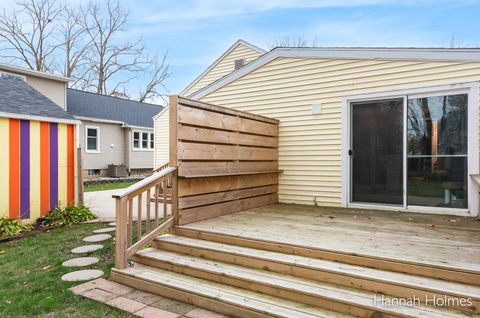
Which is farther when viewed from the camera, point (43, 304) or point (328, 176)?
point (328, 176)

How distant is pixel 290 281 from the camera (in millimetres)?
2859

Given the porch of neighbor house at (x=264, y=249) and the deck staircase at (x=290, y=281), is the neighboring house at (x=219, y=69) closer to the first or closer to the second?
the porch of neighbor house at (x=264, y=249)

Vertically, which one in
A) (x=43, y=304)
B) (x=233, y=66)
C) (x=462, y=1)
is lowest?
(x=43, y=304)

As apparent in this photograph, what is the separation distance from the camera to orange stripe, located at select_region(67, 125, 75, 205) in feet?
21.4

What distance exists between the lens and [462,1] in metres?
10.3

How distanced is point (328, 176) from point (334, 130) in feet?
2.70

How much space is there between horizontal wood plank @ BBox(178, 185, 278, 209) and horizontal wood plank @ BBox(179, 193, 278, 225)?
6cm

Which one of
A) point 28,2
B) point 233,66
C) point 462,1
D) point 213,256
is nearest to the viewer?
point 213,256

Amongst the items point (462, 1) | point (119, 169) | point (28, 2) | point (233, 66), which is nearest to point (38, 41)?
point (28, 2)

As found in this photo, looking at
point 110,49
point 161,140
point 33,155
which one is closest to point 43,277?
point 33,155

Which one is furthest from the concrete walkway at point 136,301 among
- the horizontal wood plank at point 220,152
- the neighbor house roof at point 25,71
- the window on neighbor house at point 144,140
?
the window on neighbor house at point 144,140

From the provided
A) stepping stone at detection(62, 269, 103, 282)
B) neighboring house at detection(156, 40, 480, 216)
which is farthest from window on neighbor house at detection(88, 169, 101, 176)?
stepping stone at detection(62, 269, 103, 282)

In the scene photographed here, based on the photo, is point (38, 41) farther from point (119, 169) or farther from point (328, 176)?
point (328, 176)

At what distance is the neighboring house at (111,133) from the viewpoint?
51.3 feet
